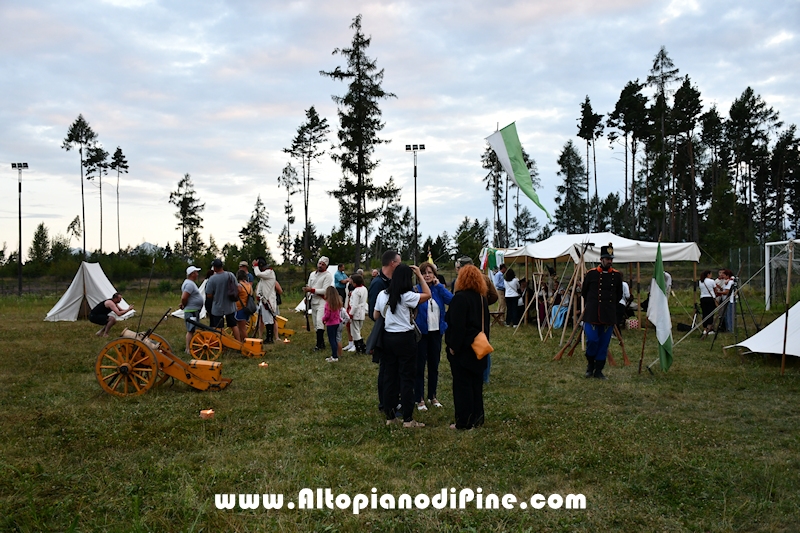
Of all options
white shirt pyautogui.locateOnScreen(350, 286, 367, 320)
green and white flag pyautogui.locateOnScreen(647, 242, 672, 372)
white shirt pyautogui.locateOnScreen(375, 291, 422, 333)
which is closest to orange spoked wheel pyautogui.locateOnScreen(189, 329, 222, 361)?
white shirt pyautogui.locateOnScreen(350, 286, 367, 320)

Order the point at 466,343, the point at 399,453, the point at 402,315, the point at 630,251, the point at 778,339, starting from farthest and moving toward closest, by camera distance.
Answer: the point at 630,251 → the point at 778,339 → the point at 402,315 → the point at 466,343 → the point at 399,453

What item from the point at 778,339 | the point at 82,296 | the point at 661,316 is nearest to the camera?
the point at 661,316

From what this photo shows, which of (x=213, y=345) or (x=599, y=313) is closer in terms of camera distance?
(x=599, y=313)

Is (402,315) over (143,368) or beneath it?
over

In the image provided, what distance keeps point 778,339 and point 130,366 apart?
9.15 meters

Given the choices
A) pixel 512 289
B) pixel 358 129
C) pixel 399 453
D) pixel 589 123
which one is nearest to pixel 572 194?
pixel 589 123

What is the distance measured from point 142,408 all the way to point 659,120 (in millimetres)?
37144

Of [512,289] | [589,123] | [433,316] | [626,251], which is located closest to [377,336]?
[433,316]

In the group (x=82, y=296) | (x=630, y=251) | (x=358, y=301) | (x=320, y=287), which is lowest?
(x=82, y=296)

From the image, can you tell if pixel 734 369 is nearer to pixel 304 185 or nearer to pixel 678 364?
pixel 678 364

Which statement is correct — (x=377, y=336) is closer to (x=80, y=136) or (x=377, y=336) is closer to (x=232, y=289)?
(x=232, y=289)

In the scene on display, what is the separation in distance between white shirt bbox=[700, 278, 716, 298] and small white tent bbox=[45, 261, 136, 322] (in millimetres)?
15753

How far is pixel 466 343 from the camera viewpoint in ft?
17.0

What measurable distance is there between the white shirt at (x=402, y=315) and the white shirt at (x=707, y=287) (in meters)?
10.3
